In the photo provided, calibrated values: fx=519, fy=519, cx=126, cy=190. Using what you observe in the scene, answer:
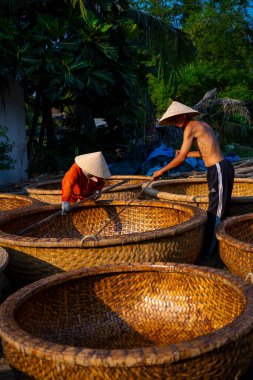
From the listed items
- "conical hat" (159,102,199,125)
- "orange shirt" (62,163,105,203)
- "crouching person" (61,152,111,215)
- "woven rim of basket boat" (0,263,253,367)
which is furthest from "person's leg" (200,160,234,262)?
"woven rim of basket boat" (0,263,253,367)

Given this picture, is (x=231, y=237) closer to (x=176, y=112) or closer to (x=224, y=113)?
(x=176, y=112)

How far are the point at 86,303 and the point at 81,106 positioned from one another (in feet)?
24.0

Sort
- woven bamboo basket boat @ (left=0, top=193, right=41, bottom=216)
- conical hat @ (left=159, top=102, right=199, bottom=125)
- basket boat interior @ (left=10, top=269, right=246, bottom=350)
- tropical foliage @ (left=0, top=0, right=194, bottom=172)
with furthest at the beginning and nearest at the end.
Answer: tropical foliage @ (left=0, top=0, right=194, bottom=172) → woven bamboo basket boat @ (left=0, top=193, right=41, bottom=216) → conical hat @ (left=159, top=102, right=199, bottom=125) → basket boat interior @ (left=10, top=269, right=246, bottom=350)

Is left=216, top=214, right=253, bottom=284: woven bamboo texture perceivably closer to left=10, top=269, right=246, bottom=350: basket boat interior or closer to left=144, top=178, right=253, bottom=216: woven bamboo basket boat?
left=10, top=269, right=246, bottom=350: basket boat interior

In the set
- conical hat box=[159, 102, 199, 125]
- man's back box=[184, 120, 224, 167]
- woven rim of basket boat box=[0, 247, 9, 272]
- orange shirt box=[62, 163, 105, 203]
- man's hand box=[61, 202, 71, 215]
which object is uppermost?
conical hat box=[159, 102, 199, 125]

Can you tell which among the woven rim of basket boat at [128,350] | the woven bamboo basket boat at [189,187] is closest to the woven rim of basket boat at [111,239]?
the woven rim of basket boat at [128,350]

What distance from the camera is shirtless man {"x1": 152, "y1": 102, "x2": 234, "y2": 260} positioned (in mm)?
4211

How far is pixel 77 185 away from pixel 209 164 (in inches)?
44.7

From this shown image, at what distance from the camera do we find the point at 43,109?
10.1 m

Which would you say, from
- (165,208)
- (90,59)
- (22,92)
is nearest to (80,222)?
(165,208)

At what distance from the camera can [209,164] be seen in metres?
4.32

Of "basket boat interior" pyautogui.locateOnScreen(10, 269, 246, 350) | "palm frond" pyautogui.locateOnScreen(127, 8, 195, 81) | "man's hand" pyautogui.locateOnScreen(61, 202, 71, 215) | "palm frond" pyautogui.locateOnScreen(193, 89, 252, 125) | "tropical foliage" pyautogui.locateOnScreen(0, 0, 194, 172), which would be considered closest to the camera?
"basket boat interior" pyautogui.locateOnScreen(10, 269, 246, 350)

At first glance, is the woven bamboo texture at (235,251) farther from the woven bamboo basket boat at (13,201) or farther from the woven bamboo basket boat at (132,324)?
the woven bamboo basket boat at (13,201)

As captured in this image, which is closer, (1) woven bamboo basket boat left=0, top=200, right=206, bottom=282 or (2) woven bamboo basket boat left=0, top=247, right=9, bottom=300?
(2) woven bamboo basket boat left=0, top=247, right=9, bottom=300
